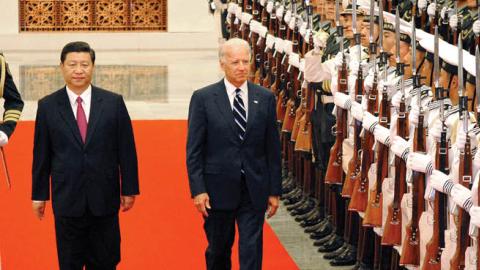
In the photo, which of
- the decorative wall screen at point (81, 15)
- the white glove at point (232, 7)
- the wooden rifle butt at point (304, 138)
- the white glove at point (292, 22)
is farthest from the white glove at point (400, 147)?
the decorative wall screen at point (81, 15)

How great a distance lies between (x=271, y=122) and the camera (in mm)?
6035

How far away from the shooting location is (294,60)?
891cm

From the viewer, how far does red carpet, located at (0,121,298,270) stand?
7.33 m

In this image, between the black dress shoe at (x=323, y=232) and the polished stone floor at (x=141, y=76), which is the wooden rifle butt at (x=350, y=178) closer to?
the black dress shoe at (x=323, y=232)

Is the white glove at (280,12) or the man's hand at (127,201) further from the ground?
the white glove at (280,12)

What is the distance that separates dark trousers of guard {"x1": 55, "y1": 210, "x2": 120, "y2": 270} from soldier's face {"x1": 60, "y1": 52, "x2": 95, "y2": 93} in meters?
0.57

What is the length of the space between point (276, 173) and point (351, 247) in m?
1.47

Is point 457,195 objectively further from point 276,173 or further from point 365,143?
point 365,143

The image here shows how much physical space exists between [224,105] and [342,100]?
55.3 inches

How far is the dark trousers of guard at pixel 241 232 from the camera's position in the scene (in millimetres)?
6000

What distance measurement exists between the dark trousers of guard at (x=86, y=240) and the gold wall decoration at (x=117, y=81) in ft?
26.5

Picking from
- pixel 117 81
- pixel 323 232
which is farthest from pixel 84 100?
pixel 117 81

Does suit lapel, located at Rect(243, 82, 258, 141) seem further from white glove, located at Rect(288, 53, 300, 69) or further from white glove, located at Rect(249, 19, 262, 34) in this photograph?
white glove, located at Rect(249, 19, 262, 34)

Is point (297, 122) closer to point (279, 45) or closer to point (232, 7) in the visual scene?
point (279, 45)
